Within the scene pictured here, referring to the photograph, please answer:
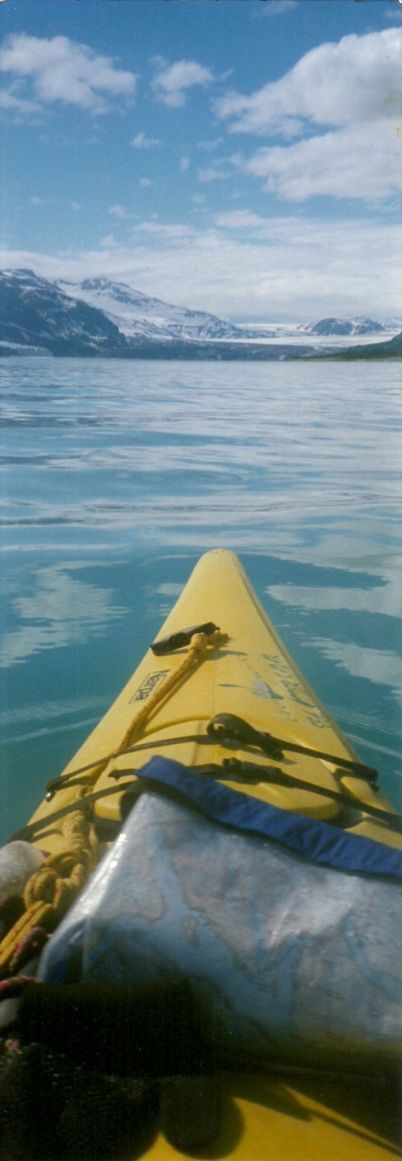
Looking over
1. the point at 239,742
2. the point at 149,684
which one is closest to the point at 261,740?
the point at 239,742

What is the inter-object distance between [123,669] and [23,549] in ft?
8.59

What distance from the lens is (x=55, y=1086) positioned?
1.38 metres

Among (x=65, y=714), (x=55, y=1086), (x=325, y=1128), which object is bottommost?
(x=65, y=714)

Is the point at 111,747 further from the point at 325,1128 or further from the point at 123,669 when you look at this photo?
the point at 123,669

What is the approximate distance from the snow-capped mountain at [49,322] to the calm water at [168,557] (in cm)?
13396

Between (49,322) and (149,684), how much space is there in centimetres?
18186

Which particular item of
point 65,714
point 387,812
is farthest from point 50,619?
point 387,812

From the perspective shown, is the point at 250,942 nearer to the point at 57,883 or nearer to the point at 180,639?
the point at 57,883

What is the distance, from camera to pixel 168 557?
6980 mm

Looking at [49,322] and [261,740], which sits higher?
[49,322]

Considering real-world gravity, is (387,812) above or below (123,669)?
above

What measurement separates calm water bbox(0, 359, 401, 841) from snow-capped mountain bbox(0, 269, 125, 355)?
134 metres

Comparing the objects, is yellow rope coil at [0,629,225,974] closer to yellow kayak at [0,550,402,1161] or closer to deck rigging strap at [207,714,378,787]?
yellow kayak at [0,550,402,1161]

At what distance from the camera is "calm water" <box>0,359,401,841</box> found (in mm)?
4180
